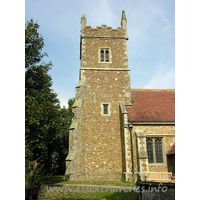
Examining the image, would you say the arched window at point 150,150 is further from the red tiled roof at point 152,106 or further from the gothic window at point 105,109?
the gothic window at point 105,109

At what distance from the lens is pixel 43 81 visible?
16625mm

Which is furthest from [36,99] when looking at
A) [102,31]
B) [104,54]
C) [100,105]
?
[102,31]

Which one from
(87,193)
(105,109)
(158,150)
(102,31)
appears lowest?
(87,193)

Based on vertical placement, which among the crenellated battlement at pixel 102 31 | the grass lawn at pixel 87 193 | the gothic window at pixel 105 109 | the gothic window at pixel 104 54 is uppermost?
the crenellated battlement at pixel 102 31

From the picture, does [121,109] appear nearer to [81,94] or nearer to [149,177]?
[81,94]

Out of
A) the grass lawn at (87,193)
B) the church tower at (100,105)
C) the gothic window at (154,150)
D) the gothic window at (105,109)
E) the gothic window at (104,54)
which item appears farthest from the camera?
the gothic window at (104,54)

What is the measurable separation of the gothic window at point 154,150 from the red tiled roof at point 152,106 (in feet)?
5.19

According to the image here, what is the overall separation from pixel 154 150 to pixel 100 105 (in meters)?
5.46

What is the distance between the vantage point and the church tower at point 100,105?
43.5ft

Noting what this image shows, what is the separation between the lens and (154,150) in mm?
13594

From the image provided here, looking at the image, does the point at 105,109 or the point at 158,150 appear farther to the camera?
the point at 105,109

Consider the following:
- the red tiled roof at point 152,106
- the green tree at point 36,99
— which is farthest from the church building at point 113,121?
the green tree at point 36,99

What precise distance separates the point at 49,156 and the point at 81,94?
46.0 ft

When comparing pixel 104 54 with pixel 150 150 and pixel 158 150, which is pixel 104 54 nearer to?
pixel 150 150
